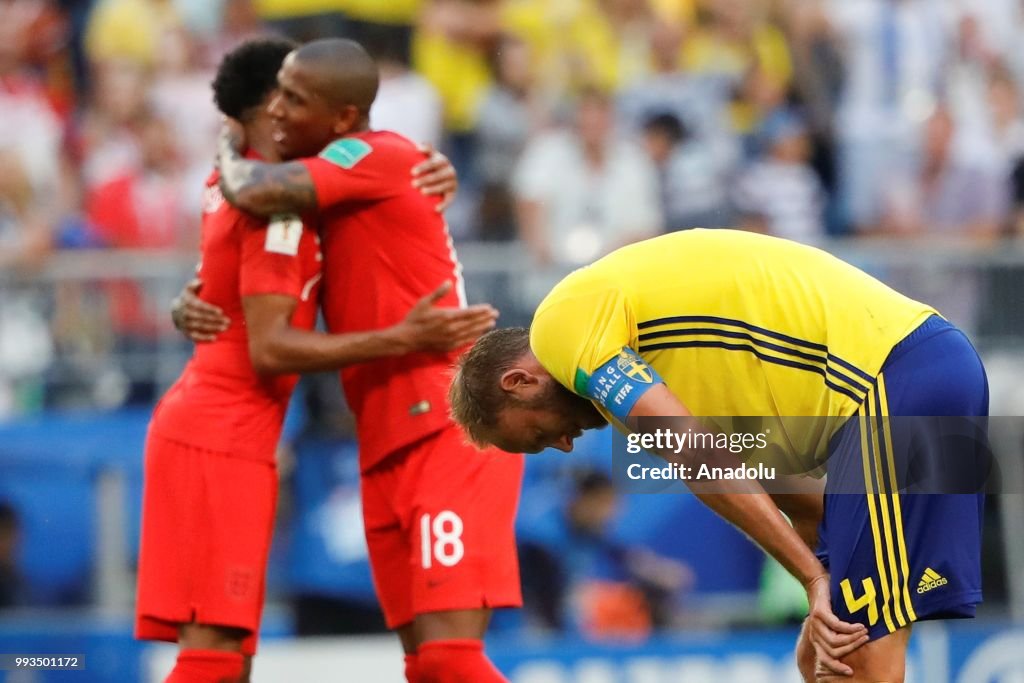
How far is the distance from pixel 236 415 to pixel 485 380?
1525 millimetres

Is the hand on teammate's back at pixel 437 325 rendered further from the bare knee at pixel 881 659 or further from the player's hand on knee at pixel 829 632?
the bare knee at pixel 881 659

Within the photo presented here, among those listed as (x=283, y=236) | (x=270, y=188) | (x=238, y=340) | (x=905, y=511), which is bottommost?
(x=905, y=511)

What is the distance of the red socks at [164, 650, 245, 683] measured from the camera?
6020mm

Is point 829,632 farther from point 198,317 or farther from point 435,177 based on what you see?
point 198,317

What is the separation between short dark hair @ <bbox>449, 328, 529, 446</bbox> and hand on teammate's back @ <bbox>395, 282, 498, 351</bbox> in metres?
0.76

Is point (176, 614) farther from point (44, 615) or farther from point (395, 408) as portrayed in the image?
point (44, 615)

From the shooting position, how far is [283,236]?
6117 mm

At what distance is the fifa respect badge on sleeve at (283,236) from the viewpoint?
6.11m

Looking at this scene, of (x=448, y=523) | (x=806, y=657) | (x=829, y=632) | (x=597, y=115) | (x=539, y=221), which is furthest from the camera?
(x=597, y=115)

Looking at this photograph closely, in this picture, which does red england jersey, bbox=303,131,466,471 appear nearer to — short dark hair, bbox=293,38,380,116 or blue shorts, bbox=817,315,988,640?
short dark hair, bbox=293,38,380,116

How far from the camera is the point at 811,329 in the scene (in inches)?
195

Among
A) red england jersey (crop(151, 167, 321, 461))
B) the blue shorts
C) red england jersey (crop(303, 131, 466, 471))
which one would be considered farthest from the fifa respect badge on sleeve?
the blue shorts

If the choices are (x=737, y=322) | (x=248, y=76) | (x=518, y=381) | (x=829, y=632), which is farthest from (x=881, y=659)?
(x=248, y=76)

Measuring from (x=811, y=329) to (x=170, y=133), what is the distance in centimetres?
802
